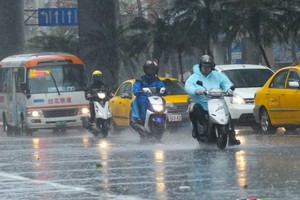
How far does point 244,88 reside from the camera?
84.7 feet

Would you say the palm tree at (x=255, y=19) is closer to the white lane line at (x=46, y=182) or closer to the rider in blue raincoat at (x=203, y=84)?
the rider in blue raincoat at (x=203, y=84)

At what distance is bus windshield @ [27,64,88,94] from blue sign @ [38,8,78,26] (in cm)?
2475

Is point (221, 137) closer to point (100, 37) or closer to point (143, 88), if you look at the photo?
point (143, 88)

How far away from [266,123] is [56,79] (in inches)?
350

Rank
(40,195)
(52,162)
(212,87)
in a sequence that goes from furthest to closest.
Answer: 1. (212,87)
2. (52,162)
3. (40,195)

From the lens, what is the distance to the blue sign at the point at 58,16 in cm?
5581

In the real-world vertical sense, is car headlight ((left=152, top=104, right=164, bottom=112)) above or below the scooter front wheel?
above

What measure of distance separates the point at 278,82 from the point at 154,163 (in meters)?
8.84

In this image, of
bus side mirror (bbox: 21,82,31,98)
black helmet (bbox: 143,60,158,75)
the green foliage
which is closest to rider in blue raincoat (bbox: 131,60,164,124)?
black helmet (bbox: 143,60,158,75)

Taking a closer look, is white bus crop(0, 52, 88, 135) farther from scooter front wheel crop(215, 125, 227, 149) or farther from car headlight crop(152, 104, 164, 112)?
scooter front wheel crop(215, 125, 227, 149)

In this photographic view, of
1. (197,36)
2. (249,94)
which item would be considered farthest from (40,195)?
(197,36)

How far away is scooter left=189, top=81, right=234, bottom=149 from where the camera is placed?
57.9 feet

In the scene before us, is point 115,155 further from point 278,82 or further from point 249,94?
point 249,94

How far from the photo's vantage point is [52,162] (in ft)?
53.5
